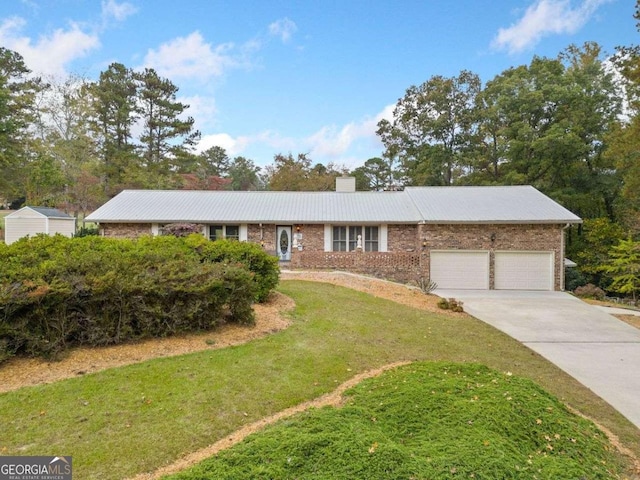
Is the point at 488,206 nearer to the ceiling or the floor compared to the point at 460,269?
nearer to the ceiling

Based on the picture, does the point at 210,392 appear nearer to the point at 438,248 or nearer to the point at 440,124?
the point at 438,248

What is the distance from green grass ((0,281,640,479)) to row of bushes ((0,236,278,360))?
79 centimetres

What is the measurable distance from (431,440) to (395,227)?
1375cm

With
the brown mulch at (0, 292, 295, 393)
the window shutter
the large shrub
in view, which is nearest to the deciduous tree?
the window shutter

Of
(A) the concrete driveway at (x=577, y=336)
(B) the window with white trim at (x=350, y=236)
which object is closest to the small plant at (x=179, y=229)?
(B) the window with white trim at (x=350, y=236)

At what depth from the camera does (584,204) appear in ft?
72.6

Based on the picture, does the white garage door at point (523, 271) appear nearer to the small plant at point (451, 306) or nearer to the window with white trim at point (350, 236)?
the window with white trim at point (350, 236)

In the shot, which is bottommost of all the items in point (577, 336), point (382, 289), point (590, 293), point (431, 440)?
point (590, 293)

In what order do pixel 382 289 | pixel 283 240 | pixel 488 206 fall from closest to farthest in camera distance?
pixel 382 289 → pixel 488 206 → pixel 283 240

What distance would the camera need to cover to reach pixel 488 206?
1616cm

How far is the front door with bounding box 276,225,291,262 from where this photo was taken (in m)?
16.7

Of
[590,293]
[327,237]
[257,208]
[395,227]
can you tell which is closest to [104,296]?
[327,237]

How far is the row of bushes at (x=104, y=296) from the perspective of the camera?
4.44m

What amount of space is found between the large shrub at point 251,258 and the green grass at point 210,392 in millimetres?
1336
